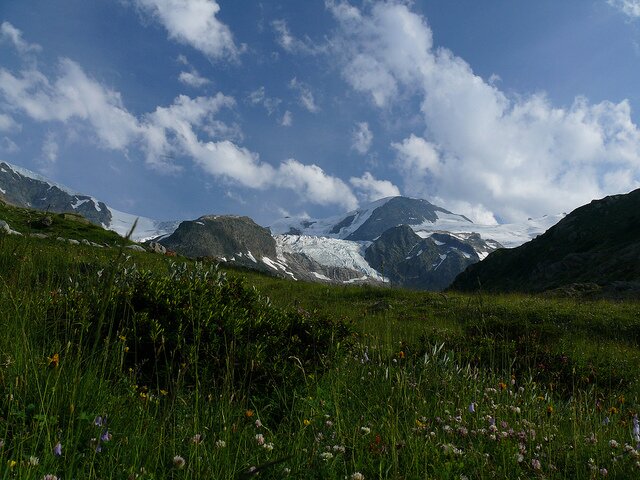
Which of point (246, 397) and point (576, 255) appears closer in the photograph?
point (246, 397)

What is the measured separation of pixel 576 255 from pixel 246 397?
72637mm

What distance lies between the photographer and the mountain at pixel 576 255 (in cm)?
5212

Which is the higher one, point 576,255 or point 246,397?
point 576,255

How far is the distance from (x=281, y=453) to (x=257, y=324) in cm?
270

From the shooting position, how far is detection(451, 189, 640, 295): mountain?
52.1m

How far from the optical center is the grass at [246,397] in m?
2.98

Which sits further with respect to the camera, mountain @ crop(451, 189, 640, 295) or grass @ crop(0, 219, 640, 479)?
mountain @ crop(451, 189, 640, 295)

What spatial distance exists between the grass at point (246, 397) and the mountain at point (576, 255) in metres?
43.5

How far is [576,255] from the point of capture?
214 ft

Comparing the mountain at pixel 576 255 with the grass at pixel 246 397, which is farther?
the mountain at pixel 576 255

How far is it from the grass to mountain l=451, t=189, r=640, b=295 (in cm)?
4353

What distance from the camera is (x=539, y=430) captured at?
14.4 ft

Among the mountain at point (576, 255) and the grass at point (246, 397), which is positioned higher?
the mountain at point (576, 255)

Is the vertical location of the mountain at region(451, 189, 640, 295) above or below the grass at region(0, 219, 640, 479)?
above
